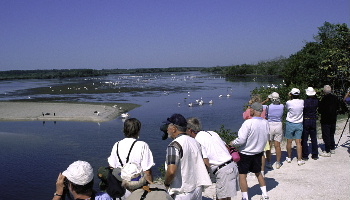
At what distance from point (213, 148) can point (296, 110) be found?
383 centimetres

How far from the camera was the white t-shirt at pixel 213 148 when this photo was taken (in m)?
→ 4.59

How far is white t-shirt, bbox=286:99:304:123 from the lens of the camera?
7.58 meters

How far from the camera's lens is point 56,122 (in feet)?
83.2

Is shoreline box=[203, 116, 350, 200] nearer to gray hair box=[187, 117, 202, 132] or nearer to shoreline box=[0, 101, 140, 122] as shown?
gray hair box=[187, 117, 202, 132]

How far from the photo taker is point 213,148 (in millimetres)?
4621

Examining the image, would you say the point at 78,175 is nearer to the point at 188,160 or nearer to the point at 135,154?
the point at 135,154

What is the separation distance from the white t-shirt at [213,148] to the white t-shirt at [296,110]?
3.66 m

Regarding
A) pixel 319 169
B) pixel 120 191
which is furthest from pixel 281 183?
pixel 120 191

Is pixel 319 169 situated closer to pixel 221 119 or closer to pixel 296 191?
pixel 296 191

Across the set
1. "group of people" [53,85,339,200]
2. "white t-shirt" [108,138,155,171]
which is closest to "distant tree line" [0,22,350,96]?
"group of people" [53,85,339,200]

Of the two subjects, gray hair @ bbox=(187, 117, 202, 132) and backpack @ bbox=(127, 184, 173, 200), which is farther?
gray hair @ bbox=(187, 117, 202, 132)

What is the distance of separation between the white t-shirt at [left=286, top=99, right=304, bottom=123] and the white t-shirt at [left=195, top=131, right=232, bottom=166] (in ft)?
12.0

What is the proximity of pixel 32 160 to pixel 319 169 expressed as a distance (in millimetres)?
12337

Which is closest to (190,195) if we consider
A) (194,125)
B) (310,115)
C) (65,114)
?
(194,125)
